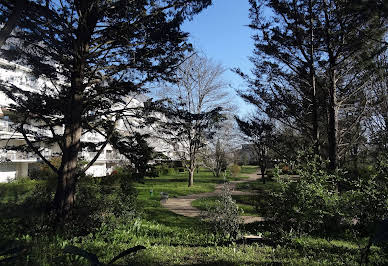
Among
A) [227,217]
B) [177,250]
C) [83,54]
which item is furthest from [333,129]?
[83,54]

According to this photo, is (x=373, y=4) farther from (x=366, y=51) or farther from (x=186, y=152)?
(x=186, y=152)

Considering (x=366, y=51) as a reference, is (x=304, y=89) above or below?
below

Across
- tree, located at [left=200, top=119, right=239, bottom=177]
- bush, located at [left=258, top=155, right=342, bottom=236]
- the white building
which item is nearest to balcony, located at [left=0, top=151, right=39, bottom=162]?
the white building

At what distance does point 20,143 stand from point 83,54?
1879 centimetres

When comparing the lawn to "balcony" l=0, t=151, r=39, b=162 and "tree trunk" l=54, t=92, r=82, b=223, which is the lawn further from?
"balcony" l=0, t=151, r=39, b=162

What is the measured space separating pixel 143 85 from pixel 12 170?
20201 mm

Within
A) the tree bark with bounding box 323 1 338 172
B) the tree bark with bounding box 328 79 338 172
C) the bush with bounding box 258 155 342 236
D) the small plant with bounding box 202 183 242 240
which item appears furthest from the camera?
the tree bark with bounding box 328 79 338 172

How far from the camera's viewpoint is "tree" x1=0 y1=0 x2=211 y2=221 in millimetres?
6043

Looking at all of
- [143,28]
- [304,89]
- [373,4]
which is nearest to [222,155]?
[304,89]

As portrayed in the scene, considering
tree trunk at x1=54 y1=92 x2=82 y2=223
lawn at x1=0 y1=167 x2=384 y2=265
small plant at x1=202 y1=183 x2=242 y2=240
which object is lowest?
lawn at x1=0 y1=167 x2=384 y2=265

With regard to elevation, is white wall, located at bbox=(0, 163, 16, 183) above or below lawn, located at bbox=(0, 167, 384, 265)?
above

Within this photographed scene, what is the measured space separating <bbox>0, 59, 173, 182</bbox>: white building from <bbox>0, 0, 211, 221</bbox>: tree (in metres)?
0.72

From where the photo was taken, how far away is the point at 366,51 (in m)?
7.89

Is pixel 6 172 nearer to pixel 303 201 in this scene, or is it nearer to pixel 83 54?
pixel 83 54
